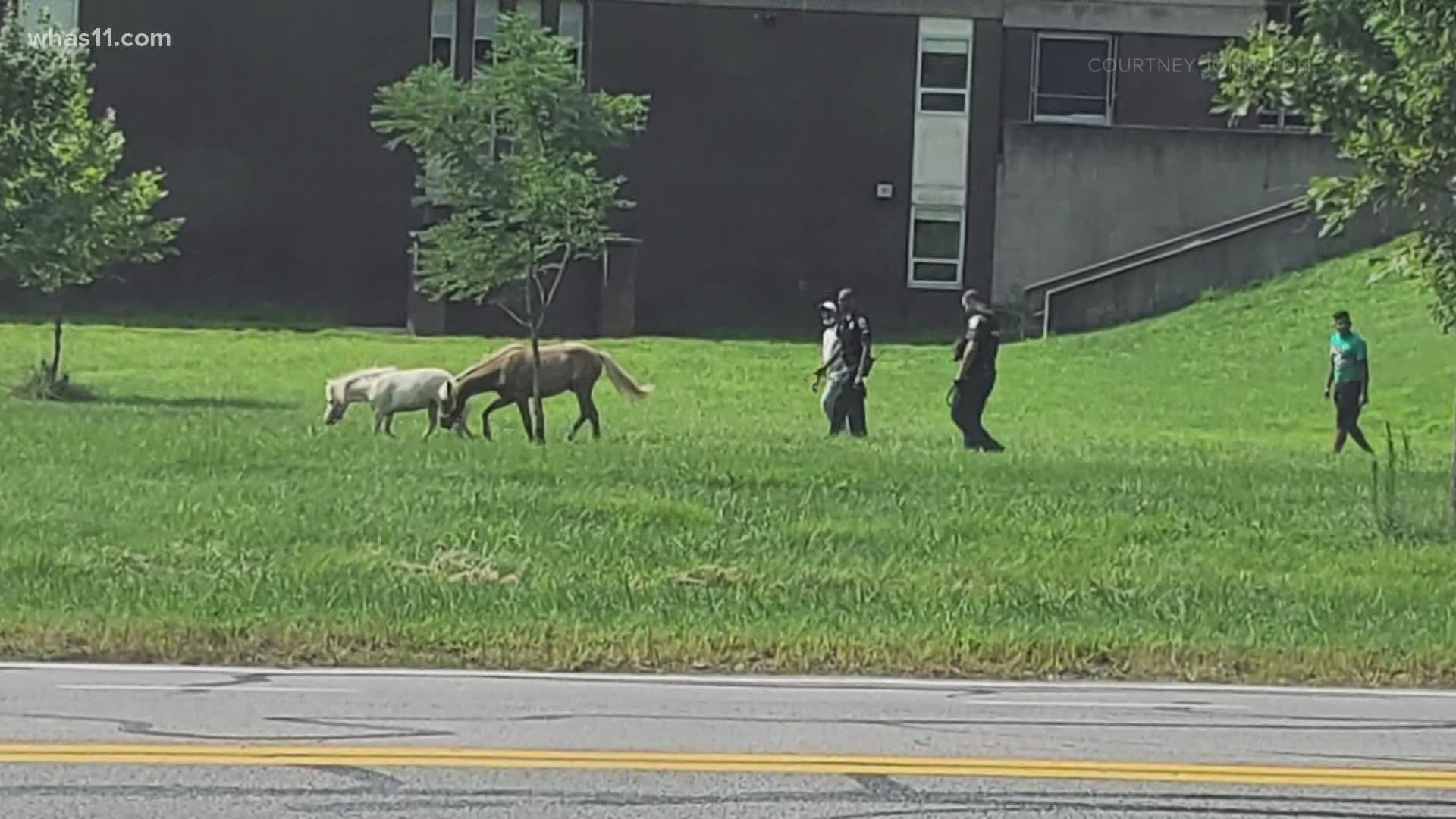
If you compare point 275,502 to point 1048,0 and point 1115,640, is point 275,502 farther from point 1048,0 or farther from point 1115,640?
point 1048,0

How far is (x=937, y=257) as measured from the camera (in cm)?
4319

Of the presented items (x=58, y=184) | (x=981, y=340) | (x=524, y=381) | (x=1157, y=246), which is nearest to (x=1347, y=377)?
(x=981, y=340)

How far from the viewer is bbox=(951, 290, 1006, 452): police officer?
21031mm

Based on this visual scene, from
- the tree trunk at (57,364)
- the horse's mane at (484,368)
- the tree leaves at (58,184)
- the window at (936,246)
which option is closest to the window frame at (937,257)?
the window at (936,246)

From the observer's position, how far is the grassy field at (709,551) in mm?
11688

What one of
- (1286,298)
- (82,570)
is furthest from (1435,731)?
(1286,298)

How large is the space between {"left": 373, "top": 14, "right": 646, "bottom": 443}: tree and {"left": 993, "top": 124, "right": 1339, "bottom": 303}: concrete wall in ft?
68.1

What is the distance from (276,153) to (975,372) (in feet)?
76.3

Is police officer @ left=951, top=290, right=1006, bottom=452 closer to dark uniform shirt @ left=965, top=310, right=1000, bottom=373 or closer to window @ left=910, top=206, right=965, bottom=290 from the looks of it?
dark uniform shirt @ left=965, top=310, right=1000, bottom=373

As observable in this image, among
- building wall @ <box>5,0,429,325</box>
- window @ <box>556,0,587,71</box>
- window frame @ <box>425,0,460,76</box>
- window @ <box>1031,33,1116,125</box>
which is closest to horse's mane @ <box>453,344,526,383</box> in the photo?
building wall @ <box>5,0,429,325</box>

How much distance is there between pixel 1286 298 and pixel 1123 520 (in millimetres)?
23672

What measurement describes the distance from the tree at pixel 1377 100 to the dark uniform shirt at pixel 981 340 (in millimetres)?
5260

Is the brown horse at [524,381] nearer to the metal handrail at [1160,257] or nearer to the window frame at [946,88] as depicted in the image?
the metal handrail at [1160,257]

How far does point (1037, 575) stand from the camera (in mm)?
14148
